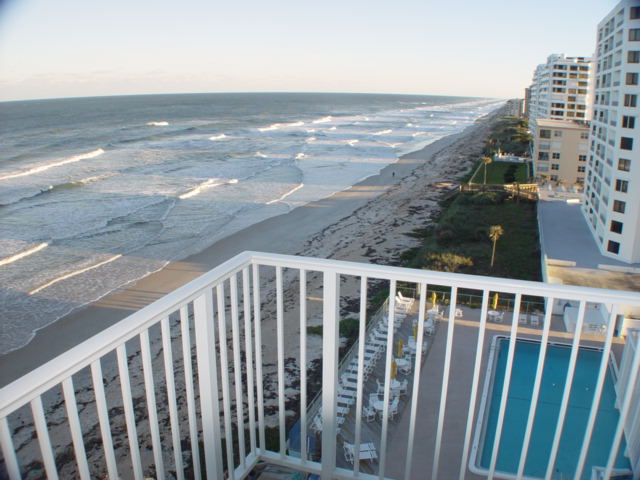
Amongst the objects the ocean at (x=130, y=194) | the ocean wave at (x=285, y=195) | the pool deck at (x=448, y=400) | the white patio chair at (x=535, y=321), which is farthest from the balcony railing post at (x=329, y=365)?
the ocean wave at (x=285, y=195)

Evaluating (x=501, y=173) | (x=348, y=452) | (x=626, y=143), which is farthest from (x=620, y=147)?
(x=501, y=173)

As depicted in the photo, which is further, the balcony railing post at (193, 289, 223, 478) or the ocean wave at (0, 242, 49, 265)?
the ocean wave at (0, 242, 49, 265)

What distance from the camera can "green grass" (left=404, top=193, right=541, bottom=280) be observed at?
50.2 ft

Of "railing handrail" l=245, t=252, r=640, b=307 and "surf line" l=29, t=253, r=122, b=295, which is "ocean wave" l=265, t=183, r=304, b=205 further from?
"railing handrail" l=245, t=252, r=640, b=307

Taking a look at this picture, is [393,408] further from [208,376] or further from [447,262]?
[447,262]

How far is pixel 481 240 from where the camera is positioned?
60.7ft

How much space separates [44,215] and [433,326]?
58.1 feet

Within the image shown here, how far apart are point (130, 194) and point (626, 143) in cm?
2102

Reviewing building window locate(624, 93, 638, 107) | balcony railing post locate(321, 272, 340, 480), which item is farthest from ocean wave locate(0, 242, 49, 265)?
building window locate(624, 93, 638, 107)

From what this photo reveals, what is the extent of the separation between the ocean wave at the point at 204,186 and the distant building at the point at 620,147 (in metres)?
17.7

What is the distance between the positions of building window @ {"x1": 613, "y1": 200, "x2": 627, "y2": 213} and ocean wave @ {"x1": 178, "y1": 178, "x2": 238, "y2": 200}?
17.9 meters

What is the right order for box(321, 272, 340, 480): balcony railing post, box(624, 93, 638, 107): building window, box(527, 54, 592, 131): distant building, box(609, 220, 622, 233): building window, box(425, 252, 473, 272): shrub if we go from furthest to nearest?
box(527, 54, 592, 131): distant building
box(609, 220, 622, 233): building window
box(425, 252, 473, 272): shrub
box(624, 93, 638, 107): building window
box(321, 272, 340, 480): balcony railing post

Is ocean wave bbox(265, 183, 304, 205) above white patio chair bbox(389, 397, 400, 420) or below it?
above

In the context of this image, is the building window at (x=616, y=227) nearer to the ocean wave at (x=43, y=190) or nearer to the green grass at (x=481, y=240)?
the green grass at (x=481, y=240)
